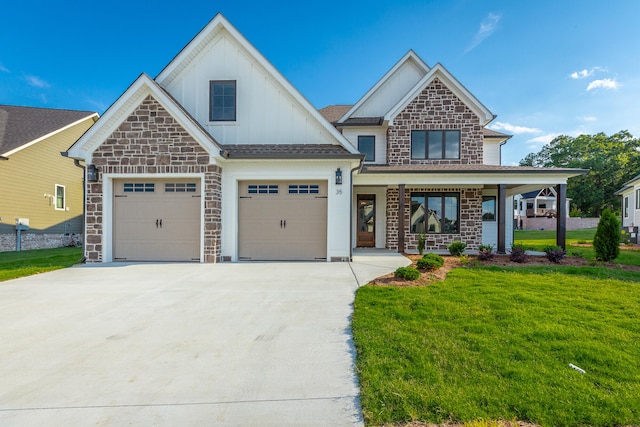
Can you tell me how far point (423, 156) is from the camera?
42.5ft

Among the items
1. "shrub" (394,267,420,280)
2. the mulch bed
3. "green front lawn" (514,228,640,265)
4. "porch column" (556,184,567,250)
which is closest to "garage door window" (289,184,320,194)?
the mulch bed

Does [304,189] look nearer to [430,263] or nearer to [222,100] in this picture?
[222,100]

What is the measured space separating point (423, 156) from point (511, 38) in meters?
6.41

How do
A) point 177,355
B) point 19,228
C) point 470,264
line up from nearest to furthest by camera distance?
1. point 177,355
2. point 470,264
3. point 19,228

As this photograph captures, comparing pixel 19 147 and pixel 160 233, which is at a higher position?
pixel 19 147

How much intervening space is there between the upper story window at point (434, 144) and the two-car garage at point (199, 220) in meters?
5.57

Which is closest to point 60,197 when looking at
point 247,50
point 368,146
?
point 247,50

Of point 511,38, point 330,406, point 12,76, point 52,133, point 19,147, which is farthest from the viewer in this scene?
point 12,76

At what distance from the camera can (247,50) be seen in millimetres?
9922

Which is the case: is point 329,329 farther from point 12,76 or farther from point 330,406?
point 12,76

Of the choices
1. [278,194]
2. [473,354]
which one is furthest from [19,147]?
[473,354]

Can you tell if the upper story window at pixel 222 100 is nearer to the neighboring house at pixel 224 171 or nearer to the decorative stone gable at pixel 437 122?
the neighboring house at pixel 224 171

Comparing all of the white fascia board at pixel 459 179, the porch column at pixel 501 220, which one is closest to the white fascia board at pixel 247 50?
the white fascia board at pixel 459 179

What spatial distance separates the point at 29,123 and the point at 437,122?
832 inches
